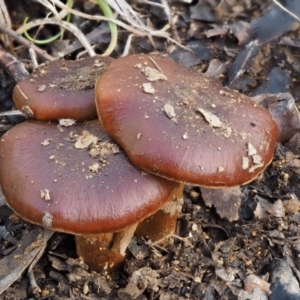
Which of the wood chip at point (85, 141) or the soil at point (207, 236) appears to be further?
the soil at point (207, 236)

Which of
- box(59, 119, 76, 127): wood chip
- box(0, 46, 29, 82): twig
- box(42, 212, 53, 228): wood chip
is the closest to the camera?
box(42, 212, 53, 228): wood chip

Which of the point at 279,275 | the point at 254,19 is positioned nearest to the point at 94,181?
the point at 279,275

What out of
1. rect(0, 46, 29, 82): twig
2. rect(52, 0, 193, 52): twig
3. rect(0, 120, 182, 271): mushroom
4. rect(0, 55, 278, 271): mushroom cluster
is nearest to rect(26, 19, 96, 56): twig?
rect(52, 0, 193, 52): twig

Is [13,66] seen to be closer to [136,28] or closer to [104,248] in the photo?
[136,28]

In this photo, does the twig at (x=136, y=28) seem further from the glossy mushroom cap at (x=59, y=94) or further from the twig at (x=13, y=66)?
the glossy mushroom cap at (x=59, y=94)

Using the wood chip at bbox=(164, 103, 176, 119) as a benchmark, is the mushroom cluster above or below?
below

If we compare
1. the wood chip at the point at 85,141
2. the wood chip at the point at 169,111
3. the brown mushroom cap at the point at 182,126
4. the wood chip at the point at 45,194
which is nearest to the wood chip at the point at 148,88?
the brown mushroom cap at the point at 182,126

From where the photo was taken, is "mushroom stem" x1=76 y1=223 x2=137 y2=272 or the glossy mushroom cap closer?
the glossy mushroom cap

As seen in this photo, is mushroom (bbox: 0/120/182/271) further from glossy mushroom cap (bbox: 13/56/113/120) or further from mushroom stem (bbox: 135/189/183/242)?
mushroom stem (bbox: 135/189/183/242)
